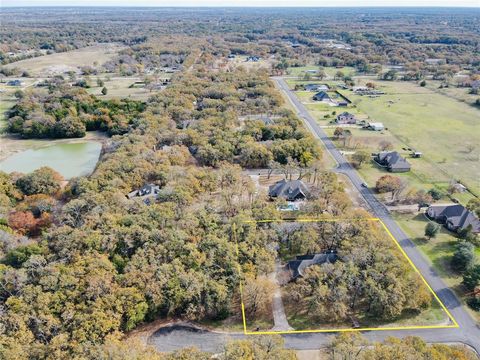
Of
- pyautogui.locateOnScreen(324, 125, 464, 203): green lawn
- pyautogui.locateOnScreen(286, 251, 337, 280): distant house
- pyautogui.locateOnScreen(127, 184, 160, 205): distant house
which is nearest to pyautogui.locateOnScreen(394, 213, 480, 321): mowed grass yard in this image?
pyautogui.locateOnScreen(324, 125, 464, 203): green lawn

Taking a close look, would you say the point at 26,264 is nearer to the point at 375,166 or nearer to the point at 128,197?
the point at 128,197

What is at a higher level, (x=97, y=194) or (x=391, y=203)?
(x=97, y=194)

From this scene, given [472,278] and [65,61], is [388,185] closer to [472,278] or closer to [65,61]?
[472,278]

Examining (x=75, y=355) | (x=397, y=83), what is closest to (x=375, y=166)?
(x=75, y=355)

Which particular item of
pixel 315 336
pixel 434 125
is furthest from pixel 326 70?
pixel 315 336

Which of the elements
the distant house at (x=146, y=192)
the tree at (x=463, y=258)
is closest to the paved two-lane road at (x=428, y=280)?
the tree at (x=463, y=258)

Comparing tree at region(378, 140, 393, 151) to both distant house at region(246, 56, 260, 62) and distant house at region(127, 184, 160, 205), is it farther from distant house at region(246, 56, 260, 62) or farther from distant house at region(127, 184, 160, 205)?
distant house at region(246, 56, 260, 62)
